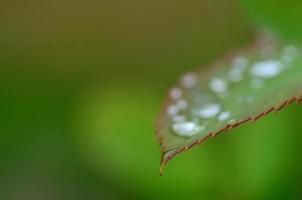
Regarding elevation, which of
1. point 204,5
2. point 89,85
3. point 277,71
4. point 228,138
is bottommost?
point 277,71

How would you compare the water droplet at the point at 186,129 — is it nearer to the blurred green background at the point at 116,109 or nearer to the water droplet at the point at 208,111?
the water droplet at the point at 208,111

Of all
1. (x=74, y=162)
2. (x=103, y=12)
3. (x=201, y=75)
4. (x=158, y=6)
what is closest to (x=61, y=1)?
(x=103, y=12)

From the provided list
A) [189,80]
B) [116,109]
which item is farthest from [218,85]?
[116,109]

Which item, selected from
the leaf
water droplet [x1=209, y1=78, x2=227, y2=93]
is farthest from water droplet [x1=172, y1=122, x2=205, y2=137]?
water droplet [x1=209, y1=78, x2=227, y2=93]

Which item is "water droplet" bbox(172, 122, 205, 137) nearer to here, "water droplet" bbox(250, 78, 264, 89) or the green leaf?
"water droplet" bbox(250, 78, 264, 89)

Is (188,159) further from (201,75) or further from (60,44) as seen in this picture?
(60,44)

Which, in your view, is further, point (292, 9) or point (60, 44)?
point (60, 44)
